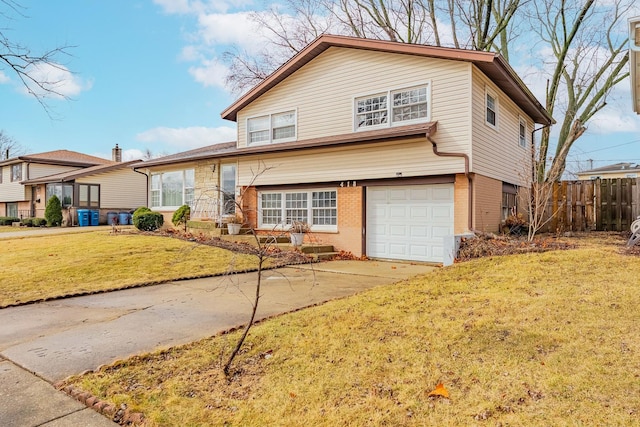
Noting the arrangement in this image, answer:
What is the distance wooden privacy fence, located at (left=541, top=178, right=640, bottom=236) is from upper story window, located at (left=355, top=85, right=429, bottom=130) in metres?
6.23

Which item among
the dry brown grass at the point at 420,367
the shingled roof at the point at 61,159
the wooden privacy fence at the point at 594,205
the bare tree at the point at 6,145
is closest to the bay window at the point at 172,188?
the dry brown grass at the point at 420,367

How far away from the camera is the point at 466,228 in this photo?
10.4 meters

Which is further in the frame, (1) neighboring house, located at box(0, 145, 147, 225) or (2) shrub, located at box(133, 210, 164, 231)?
(1) neighboring house, located at box(0, 145, 147, 225)

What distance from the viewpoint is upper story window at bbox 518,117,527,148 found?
14.8 meters

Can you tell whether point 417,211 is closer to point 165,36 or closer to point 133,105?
point 165,36

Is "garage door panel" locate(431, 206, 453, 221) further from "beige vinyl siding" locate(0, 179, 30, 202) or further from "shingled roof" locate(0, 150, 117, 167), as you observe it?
"beige vinyl siding" locate(0, 179, 30, 202)

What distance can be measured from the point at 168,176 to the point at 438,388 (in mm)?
17806

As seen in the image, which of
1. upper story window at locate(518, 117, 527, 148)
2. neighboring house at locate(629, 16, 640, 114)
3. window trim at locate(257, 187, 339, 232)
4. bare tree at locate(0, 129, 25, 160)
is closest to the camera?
neighboring house at locate(629, 16, 640, 114)

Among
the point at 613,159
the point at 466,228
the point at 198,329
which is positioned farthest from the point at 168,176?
the point at 613,159

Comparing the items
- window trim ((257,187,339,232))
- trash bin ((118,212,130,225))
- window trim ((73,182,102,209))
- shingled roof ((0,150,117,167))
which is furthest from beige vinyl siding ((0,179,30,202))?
window trim ((257,187,339,232))

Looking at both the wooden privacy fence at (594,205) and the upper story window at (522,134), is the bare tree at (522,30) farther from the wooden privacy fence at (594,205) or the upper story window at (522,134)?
the wooden privacy fence at (594,205)

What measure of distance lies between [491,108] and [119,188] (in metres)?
25.2

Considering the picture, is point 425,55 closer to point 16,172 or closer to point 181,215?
point 181,215

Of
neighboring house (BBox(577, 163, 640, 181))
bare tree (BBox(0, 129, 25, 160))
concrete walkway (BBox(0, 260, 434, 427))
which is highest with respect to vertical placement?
bare tree (BBox(0, 129, 25, 160))
